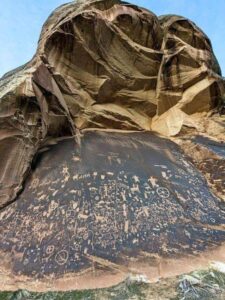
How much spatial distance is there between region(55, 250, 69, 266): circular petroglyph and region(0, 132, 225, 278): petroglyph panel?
0.01 metres

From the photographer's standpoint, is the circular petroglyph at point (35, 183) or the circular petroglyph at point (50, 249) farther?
the circular petroglyph at point (35, 183)

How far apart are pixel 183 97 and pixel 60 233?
4523 mm

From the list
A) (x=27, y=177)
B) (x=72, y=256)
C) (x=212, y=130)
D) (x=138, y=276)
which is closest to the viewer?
(x=138, y=276)

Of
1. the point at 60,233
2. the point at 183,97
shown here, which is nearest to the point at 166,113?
the point at 183,97

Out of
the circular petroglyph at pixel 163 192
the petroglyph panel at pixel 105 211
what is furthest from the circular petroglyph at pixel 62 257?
the circular petroglyph at pixel 163 192

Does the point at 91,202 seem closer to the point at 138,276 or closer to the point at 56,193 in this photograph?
the point at 56,193

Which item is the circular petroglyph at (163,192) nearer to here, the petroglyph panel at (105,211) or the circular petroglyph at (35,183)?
the petroglyph panel at (105,211)

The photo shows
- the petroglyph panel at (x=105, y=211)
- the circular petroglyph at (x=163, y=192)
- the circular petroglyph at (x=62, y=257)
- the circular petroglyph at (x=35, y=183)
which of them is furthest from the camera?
the circular petroglyph at (x=35, y=183)

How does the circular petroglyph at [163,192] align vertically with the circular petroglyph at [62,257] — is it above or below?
below

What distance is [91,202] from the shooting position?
605 centimetres

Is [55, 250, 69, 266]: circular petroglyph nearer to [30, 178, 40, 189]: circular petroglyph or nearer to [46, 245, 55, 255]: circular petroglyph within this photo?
[46, 245, 55, 255]: circular petroglyph

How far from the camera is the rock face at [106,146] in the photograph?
17.7ft

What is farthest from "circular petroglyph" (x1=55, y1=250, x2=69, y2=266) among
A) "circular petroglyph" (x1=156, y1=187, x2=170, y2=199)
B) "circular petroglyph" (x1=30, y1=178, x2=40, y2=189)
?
"circular petroglyph" (x1=156, y1=187, x2=170, y2=199)

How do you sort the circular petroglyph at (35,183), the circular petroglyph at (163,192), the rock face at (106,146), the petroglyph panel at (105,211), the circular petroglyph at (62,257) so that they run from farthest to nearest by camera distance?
the circular petroglyph at (35,183) → the circular petroglyph at (163,192) → the rock face at (106,146) → the petroglyph panel at (105,211) → the circular petroglyph at (62,257)
